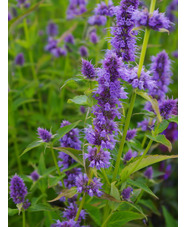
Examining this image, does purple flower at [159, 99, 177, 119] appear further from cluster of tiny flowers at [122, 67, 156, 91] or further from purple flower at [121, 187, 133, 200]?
purple flower at [121, 187, 133, 200]

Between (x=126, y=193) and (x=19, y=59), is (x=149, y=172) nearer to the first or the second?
(x=126, y=193)

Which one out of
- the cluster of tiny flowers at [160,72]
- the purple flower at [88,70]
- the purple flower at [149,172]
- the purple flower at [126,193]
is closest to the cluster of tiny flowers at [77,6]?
the cluster of tiny flowers at [160,72]

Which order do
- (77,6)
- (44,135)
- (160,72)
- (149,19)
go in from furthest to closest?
(77,6) < (160,72) < (44,135) < (149,19)

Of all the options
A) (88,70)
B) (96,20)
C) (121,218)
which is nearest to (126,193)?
(121,218)

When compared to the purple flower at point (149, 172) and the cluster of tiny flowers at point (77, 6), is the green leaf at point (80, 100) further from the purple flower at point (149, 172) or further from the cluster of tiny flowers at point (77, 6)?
the cluster of tiny flowers at point (77, 6)

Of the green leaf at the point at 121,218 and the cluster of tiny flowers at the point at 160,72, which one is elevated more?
the cluster of tiny flowers at the point at 160,72
